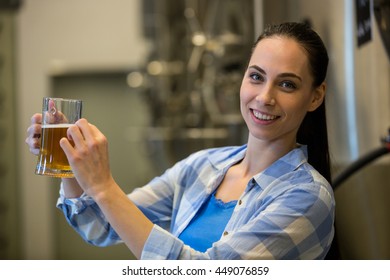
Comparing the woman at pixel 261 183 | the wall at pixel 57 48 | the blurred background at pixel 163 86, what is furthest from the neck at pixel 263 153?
the wall at pixel 57 48

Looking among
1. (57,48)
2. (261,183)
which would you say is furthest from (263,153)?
(57,48)

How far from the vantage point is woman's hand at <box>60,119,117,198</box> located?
94cm

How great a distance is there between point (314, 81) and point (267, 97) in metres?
0.09

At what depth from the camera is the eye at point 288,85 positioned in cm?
100

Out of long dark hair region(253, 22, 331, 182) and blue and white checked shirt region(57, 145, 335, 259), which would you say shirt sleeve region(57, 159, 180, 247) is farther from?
long dark hair region(253, 22, 331, 182)

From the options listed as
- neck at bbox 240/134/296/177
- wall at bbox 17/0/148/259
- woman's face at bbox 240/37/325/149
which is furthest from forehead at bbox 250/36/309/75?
wall at bbox 17/0/148/259

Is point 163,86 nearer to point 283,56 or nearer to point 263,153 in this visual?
point 263,153

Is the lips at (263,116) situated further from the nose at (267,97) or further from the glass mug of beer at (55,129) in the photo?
the glass mug of beer at (55,129)

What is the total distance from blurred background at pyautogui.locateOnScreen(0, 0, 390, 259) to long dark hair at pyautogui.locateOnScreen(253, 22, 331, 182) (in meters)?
→ 0.27

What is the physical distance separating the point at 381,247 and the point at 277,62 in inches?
35.3

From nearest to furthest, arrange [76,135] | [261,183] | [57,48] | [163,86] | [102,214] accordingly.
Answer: [76,135] < [261,183] < [102,214] < [163,86] < [57,48]

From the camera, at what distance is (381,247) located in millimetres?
1738

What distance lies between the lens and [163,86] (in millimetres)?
3988
